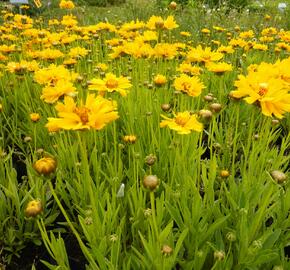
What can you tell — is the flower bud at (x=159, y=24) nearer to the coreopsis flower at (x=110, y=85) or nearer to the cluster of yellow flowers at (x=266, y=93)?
the coreopsis flower at (x=110, y=85)

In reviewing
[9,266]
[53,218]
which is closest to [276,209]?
[53,218]

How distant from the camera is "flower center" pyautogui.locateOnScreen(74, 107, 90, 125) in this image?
0.90 metres

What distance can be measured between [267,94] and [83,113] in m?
0.51

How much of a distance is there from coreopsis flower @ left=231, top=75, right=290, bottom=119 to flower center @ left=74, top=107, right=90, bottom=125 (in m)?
0.43

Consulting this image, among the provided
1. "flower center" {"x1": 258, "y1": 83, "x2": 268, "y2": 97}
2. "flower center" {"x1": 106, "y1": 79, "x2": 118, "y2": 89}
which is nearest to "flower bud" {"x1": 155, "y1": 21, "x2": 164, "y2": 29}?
"flower center" {"x1": 106, "y1": 79, "x2": 118, "y2": 89}

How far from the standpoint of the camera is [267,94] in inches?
41.6

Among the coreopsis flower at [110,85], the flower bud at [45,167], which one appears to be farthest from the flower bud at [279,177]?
the coreopsis flower at [110,85]

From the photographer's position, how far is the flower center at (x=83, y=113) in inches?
35.6

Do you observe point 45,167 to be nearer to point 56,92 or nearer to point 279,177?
point 56,92

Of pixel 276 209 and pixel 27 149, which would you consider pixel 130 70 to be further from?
pixel 276 209

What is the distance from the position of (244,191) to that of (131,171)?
0.44 metres

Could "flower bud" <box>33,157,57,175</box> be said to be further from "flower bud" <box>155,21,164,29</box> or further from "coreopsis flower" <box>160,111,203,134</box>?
"flower bud" <box>155,21,164,29</box>

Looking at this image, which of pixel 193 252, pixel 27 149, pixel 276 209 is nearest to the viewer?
pixel 193 252

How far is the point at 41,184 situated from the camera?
147cm
